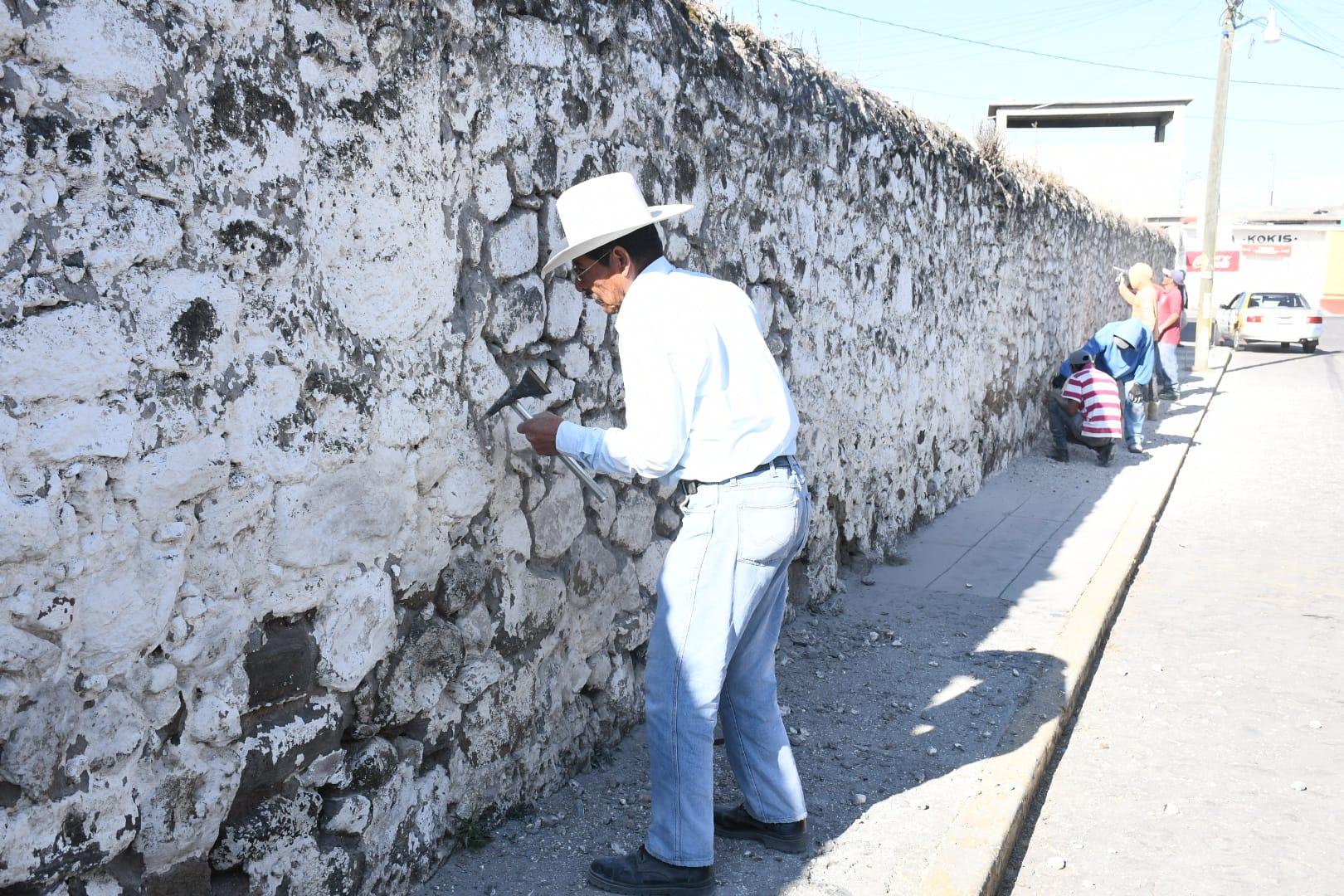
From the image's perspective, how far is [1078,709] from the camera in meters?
4.87

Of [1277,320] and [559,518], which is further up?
[559,518]

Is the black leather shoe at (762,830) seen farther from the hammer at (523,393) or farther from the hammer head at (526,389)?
the hammer head at (526,389)

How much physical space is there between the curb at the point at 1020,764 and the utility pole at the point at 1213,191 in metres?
15.1

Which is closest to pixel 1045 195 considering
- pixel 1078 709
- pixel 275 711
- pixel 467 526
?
pixel 1078 709

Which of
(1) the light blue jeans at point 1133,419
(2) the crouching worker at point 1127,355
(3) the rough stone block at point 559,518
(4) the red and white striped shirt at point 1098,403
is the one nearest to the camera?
(3) the rough stone block at point 559,518

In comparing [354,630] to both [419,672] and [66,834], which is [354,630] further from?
[66,834]

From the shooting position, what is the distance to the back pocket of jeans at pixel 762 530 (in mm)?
2945

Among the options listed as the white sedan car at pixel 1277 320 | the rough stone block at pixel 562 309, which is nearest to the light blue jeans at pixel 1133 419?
the rough stone block at pixel 562 309

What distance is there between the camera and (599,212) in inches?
115

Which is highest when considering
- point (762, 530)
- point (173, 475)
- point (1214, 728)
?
point (173, 475)

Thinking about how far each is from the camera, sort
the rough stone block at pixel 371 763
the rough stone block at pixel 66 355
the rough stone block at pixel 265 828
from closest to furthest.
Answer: the rough stone block at pixel 66 355
the rough stone block at pixel 265 828
the rough stone block at pixel 371 763

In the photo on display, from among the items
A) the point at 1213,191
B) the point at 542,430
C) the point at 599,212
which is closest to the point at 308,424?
the point at 542,430

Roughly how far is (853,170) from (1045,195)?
5149 millimetres

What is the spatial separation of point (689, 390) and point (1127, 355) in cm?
878
